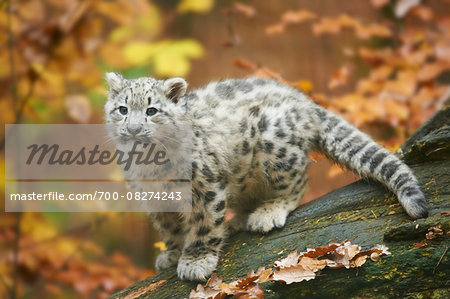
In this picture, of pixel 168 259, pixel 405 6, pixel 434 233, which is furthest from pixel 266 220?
pixel 405 6

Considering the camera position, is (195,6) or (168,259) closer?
(168,259)

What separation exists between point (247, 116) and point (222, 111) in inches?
10.0

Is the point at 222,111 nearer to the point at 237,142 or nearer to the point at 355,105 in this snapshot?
the point at 237,142

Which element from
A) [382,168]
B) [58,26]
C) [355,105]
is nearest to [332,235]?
[382,168]

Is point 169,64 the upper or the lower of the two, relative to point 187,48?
lower

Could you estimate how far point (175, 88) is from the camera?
4672 millimetres

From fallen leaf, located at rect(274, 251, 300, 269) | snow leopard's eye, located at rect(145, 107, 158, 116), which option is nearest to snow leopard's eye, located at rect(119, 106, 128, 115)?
snow leopard's eye, located at rect(145, 107, 158, 116)

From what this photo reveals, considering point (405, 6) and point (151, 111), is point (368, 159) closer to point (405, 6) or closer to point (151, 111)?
point (151, 111)

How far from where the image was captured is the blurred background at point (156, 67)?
6.59 metres

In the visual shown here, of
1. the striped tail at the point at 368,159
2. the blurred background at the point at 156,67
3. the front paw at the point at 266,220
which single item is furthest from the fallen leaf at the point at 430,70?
the front paw at the point at 266,220

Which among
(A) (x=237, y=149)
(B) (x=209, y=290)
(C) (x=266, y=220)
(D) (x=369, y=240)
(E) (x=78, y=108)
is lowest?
(B) (x=209, y=290)

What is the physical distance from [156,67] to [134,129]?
3978 mm

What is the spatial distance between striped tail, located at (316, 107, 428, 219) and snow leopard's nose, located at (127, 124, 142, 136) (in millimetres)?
1804

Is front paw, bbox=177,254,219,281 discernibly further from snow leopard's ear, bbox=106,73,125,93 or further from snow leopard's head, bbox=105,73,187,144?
snow leopard's ear, bbox=106,73,125,93
